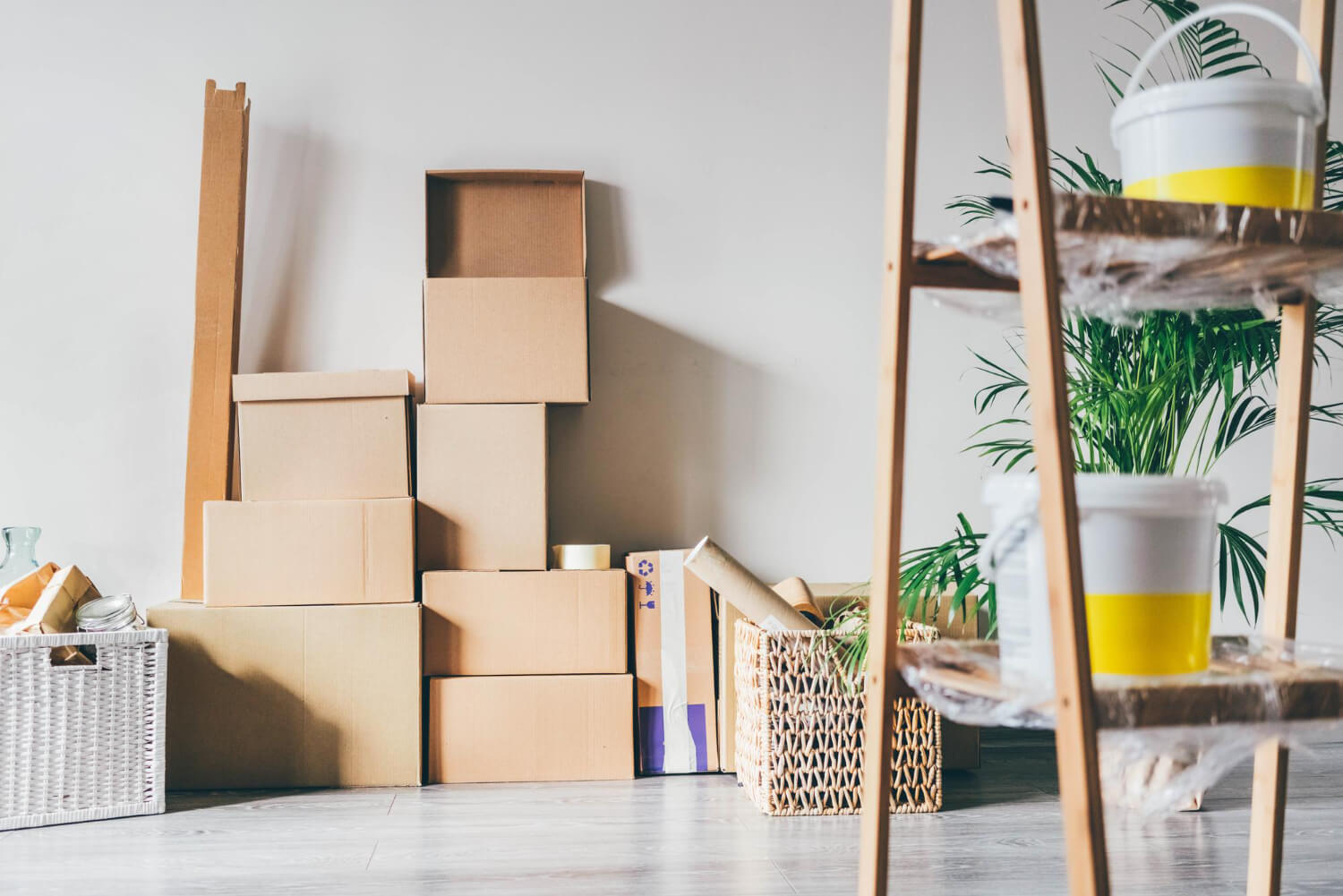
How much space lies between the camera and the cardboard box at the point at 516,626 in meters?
2.34

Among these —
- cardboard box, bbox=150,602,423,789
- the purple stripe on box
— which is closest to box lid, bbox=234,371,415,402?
cardboard box, bbox=150,602,423,789

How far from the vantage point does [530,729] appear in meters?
2.33

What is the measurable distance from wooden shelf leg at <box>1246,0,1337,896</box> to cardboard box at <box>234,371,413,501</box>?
172cm

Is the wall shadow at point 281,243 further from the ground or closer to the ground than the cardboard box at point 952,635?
further from the ground

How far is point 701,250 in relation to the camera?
8.70ft

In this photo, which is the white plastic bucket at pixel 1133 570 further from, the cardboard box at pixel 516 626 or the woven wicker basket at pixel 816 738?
the cardboard box at pixel 516 626

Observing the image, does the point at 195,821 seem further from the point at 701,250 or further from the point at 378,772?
the point at 701,250

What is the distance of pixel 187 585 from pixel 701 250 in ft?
4.68

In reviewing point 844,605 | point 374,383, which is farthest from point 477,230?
point 844,605

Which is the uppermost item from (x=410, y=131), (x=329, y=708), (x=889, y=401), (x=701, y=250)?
(x=410, y=131)

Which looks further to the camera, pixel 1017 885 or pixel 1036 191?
pixel 1017 885

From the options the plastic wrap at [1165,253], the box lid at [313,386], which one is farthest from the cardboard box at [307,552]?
the plastic wrap at [1165,253]

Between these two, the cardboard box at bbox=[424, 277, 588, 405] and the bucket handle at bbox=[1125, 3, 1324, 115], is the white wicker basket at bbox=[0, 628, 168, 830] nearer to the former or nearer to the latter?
the cardboard box at bbox=[424, 277, 588, 405]

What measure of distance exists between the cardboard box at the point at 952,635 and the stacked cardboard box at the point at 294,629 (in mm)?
911
